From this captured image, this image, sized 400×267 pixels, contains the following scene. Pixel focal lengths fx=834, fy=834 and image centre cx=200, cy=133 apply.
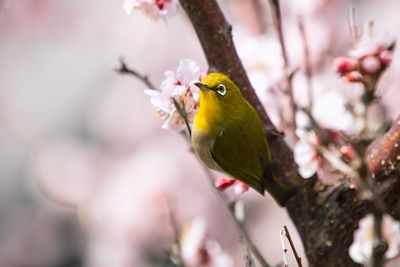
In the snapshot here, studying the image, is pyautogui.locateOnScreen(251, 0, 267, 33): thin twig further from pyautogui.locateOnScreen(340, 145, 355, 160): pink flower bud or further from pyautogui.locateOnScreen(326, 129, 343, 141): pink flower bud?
pyautogui.locateOnScreen(340, 145, 355, 160): pink flower bud

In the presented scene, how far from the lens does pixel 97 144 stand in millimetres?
5230

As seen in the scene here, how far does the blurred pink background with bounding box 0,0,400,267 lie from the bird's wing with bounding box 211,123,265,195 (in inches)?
79.5

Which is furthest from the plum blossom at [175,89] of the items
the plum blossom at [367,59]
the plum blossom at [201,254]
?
the plum blossom at [201,254]

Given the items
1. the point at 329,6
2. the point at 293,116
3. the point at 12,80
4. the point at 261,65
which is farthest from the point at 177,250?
the point at 12,80

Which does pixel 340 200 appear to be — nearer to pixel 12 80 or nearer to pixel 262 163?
pixel 262 163

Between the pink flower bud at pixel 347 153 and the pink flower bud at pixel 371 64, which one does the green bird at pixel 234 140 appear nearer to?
the pink flower bud at pixel 347 153

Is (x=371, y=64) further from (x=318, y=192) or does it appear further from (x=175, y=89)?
(x=175, y=89)

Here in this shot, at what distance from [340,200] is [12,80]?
404cm

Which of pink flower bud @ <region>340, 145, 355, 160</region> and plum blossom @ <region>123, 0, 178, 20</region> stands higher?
plum blossom @ <region>123, 0, 178, 20</region>

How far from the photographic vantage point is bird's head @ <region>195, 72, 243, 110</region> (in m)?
1.89

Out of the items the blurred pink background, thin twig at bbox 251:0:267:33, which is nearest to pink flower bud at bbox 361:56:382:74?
the blurred pink background

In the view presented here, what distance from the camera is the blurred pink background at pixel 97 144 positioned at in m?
4.61

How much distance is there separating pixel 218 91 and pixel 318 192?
34 centimetres

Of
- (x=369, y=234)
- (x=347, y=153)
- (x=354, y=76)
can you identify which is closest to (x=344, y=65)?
(x=354, y=76)
